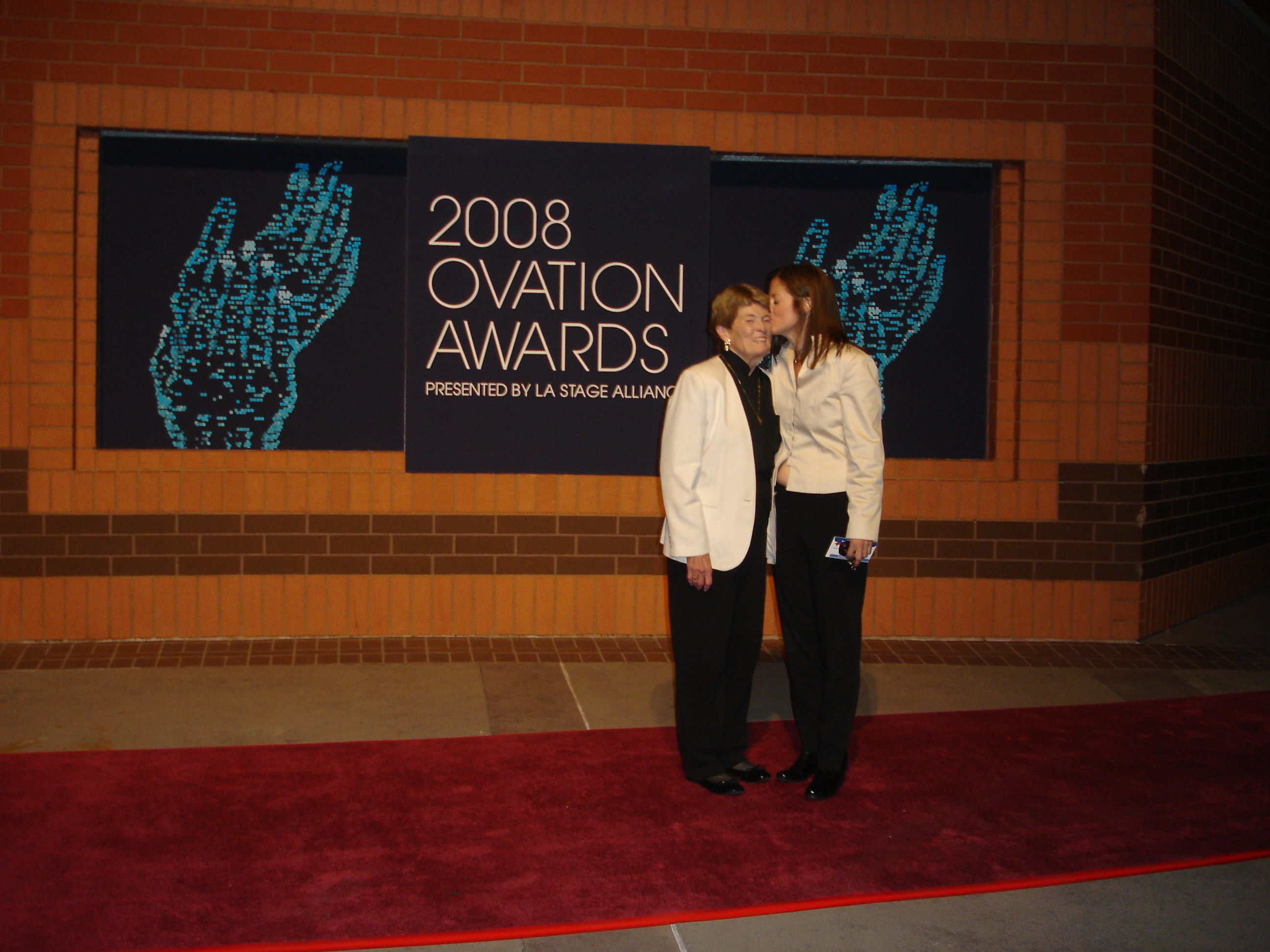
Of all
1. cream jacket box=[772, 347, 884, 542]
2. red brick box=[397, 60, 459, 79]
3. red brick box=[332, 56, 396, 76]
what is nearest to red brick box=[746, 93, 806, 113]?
red brick box=[397, 60, 459, 79]

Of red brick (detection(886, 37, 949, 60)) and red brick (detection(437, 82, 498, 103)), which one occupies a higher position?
red brick (detection(886, 37, 949, 60))

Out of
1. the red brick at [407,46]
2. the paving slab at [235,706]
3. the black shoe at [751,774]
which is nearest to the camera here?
the black shoe at [751,774]

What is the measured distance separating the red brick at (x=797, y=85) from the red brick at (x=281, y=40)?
244 centimetres

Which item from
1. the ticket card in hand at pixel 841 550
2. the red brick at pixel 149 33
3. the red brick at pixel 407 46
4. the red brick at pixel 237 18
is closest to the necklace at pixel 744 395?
the ticket card in hand at pixel 841 550

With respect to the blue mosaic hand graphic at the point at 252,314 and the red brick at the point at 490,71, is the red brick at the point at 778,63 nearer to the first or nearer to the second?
the red brick at the point at 490,71

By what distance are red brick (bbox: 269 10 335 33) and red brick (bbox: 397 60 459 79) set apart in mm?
412

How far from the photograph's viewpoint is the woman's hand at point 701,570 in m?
4.02

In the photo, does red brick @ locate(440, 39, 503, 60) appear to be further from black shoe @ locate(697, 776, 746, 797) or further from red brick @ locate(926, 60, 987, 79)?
black shoe @ locate(697, 776, 746, 797)

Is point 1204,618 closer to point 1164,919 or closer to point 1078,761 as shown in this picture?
point 1078,761

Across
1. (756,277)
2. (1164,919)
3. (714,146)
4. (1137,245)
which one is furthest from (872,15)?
(1164,919)

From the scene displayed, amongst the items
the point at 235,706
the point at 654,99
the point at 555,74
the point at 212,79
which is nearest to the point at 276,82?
the point at 212,79

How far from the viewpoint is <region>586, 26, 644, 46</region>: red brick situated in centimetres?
640

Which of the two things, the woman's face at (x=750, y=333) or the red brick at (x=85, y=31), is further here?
the red brick at (x=85, y=31)

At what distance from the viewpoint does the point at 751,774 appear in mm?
4309
